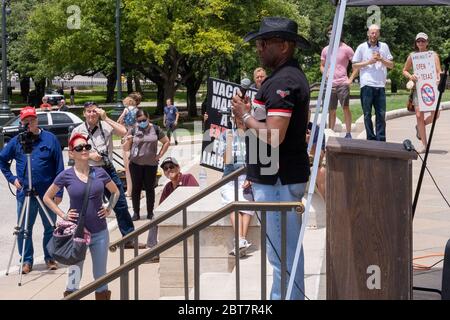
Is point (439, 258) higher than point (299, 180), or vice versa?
point (299, 180)

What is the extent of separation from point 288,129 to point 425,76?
7.28m

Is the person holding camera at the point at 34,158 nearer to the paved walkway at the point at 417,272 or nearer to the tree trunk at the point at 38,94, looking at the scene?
the paved walkway at the point at 417,272

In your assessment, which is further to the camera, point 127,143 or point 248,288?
point 127,143

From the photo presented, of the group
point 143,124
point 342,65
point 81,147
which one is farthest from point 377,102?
point 81,147

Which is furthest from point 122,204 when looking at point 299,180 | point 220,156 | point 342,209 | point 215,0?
point 215,0

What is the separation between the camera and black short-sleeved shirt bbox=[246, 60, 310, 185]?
4.79m

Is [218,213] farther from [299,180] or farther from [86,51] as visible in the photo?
[86,51]

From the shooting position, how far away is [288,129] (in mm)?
4914

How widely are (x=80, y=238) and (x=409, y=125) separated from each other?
13.3 m

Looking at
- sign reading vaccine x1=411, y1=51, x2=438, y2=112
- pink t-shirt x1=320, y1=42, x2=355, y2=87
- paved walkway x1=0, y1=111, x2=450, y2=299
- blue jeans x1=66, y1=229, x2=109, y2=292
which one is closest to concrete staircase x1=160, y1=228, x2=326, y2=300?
paved walkway x1=0, y1=111, x2=450, y2=299

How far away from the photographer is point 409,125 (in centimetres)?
1912

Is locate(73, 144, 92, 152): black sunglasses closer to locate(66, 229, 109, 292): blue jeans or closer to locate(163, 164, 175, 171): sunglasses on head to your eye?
locate(66, 229, 109, 292): blue jeans

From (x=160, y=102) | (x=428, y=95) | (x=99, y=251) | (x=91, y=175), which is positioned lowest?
(x=160, y=102)

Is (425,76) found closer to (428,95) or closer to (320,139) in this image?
(428,95)
